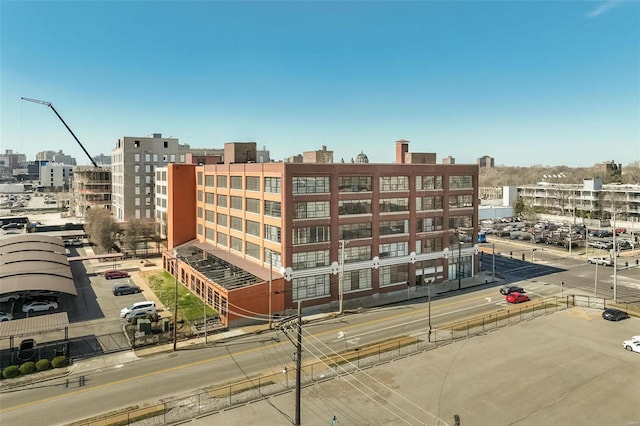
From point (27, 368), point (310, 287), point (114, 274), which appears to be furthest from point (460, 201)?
point (27, 368)

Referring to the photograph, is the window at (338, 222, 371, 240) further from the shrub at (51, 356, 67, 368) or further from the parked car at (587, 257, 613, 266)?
the parked car at (587, 257, 613, 266)

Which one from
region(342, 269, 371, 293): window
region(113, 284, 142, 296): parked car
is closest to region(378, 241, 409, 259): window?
region(342, 269, 371, 293): window

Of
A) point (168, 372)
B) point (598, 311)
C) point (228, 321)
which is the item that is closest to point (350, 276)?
point (228, 321)

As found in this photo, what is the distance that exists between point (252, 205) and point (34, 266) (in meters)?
28.6

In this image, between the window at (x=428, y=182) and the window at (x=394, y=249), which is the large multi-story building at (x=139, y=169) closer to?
the window at (x=394, y=249)

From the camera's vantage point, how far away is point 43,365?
35781 mm

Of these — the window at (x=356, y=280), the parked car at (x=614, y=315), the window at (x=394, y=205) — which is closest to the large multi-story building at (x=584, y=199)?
the parked car at (x=614, y=315)

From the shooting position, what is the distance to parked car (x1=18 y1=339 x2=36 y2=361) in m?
37.2

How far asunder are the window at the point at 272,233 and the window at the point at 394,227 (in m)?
14.5

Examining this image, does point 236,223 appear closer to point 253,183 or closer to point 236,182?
point 236,182

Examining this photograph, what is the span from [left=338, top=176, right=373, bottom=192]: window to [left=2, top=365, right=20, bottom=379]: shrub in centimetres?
3681

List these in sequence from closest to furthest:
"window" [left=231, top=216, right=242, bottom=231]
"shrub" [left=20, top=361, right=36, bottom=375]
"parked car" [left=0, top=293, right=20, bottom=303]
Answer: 1. "shrub" [left=20, top=361, right=36, bottom=375]
2. "parked car" [left=0, top=293, right=20, bottom=303]
3. "window" [left=231, top=216, right=242, bottom=231]

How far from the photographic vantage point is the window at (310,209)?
51847 mm

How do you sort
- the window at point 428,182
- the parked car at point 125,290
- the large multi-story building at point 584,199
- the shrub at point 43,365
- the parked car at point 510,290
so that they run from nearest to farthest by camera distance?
the shrub at point 43,365 < the parked car at point 510,290 < the parked car at point 125,290 < the window at point 428,182 < the large multi-story building at point 584,199
